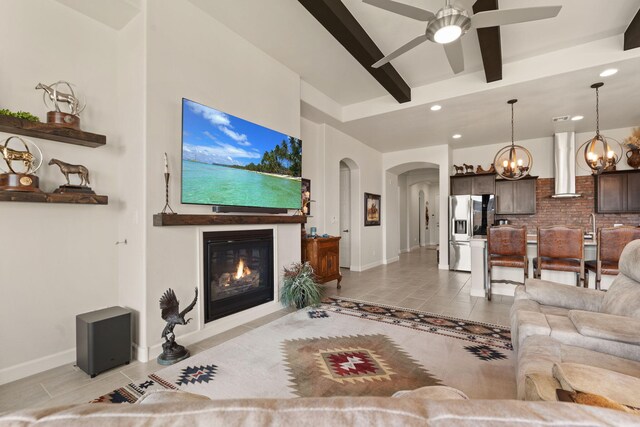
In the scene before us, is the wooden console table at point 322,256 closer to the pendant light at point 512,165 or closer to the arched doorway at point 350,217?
the arched doorway at point 350,217

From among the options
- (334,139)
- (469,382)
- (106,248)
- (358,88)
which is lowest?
(469,382)

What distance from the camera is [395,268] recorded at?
23.1 ft

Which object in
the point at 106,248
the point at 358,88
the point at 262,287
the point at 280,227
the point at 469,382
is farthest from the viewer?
the point at 358,88

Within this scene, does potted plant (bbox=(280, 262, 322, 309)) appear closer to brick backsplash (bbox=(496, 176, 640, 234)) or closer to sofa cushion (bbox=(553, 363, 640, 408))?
sofa cushion (bbox=(553, 363, 640, 408))

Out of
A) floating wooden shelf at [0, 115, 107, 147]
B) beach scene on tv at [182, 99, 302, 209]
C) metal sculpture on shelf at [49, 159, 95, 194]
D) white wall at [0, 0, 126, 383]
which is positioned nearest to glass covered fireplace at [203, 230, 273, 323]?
beach scene on tv at [182, 99, 302, 209]

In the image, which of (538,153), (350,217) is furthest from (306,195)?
(538,153)

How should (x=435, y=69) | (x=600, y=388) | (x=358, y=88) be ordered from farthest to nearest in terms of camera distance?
(x=358, y=88), (x=435, y=69), (x=600, y=388)

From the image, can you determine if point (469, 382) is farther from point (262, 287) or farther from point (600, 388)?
point (262, 287)

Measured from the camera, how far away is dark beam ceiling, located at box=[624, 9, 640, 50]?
309 centimetres

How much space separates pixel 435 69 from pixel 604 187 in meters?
4.98

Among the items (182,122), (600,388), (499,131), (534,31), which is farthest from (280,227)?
(499,131)

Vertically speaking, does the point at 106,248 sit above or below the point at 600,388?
above

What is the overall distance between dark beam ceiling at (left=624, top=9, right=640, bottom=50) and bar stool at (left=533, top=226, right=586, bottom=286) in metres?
2.07

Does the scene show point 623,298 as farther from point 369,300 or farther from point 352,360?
point 369,300
